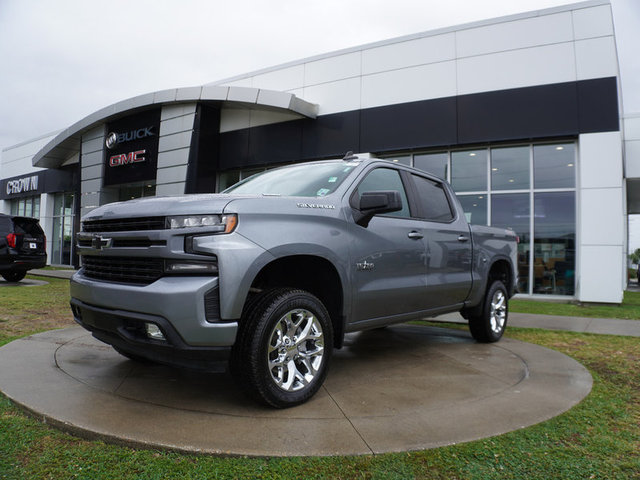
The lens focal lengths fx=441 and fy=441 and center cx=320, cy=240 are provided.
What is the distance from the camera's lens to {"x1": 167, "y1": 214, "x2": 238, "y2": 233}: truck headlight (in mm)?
2693

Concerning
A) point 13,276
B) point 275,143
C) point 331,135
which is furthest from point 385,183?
point 13,276

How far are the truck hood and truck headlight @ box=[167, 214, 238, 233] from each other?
0.11 ft

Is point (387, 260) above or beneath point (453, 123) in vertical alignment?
beneath

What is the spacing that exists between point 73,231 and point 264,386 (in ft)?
77.9

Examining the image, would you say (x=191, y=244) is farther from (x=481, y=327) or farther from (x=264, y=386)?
(x=481, y=327)

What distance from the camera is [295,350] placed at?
300 cm

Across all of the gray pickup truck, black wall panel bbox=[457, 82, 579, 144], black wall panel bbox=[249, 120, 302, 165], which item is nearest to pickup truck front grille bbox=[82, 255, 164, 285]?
the gray pickup truck

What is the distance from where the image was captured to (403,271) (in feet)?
12.9

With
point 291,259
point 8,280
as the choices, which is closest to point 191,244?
point 291,259

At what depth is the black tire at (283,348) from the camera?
108 inches

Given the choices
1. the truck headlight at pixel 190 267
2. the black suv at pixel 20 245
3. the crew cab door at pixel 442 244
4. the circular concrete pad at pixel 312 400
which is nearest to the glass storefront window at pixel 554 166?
the crew cab door at pixel 442 244

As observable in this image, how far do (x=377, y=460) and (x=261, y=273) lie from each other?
1415mm

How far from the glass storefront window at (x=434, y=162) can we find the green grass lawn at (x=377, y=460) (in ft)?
31.8

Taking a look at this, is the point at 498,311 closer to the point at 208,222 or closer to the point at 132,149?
the point at 208,222
